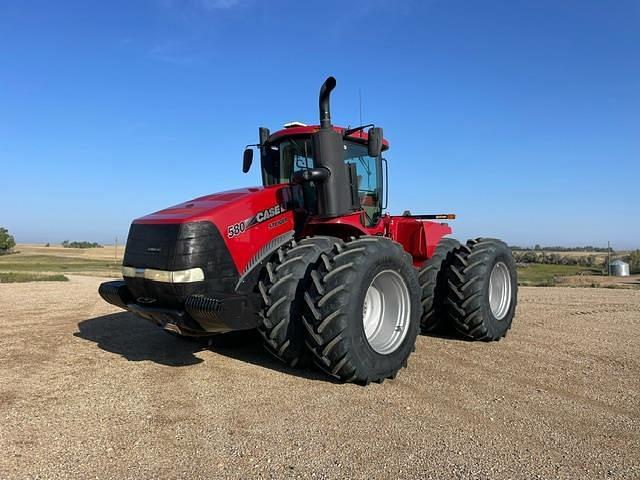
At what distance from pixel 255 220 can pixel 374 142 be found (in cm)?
155

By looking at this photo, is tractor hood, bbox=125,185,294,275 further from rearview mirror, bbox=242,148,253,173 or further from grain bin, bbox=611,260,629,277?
grain bin, bbox=611,260,629,277

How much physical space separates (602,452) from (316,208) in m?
3.39

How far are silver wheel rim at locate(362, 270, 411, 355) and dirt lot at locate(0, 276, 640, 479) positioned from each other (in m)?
0.47

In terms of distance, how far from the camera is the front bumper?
13.8 ft

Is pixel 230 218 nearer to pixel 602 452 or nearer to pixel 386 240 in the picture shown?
pixel 386 240

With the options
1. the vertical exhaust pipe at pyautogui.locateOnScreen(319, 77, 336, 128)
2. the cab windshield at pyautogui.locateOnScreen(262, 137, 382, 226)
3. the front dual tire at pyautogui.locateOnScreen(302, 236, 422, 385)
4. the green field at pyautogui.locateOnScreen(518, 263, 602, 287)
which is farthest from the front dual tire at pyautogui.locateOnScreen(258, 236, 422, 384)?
the green field at pyautogui.locateOnScreen(518, 263, 602, 287)

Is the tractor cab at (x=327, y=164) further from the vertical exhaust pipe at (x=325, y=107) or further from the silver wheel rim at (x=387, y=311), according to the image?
the silver wheel rim at (x=387, y=311)

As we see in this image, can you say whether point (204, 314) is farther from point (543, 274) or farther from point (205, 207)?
point (543, 274)

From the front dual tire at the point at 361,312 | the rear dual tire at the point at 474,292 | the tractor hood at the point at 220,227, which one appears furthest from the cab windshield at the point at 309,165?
the front dual tire at the point at 361,312

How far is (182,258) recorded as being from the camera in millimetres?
4449

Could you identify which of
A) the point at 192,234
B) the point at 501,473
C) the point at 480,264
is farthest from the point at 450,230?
the point at 501,473

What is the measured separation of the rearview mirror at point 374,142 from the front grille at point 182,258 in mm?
1905

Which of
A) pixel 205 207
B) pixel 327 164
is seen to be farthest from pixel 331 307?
pixel 205 207

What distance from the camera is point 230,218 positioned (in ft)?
15.7
